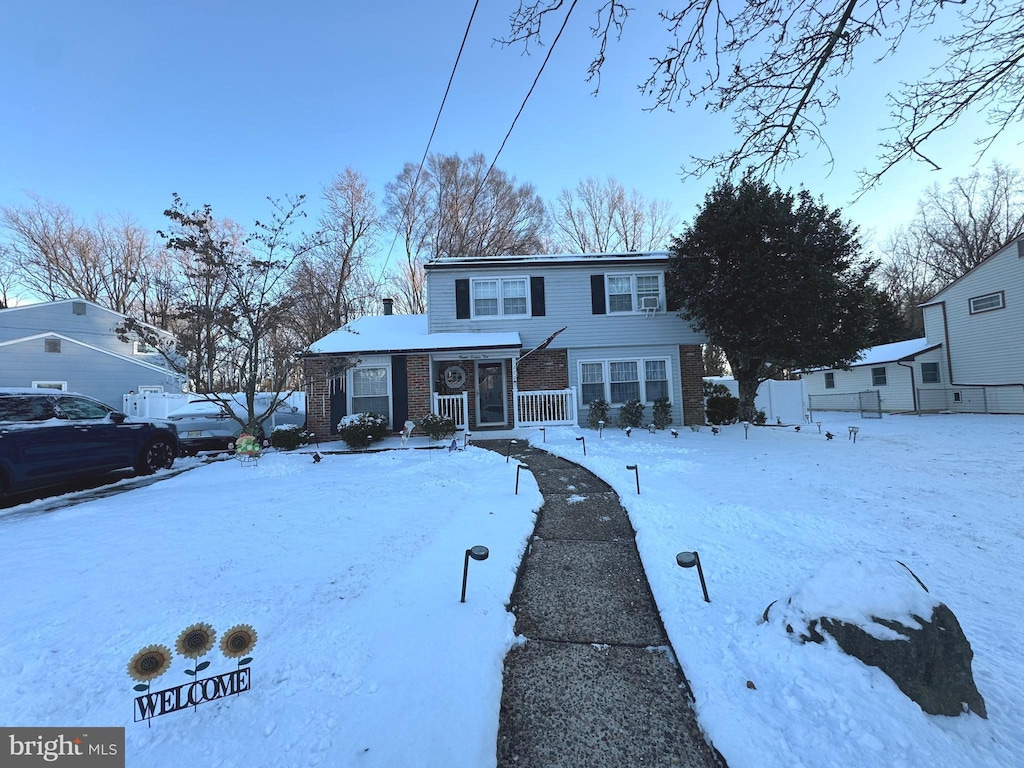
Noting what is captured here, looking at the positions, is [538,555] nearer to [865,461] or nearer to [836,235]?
[865,461]

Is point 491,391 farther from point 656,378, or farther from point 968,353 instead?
point 968,353

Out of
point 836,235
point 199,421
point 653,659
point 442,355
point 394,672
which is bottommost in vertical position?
point 653,659

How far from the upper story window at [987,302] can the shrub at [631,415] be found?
643 inches

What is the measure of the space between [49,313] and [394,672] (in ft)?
81.5

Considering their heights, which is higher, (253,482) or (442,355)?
(442,355)

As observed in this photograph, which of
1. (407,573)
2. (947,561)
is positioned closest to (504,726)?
(407,573)

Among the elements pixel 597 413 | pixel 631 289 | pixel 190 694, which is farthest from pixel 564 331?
pixel 190 694

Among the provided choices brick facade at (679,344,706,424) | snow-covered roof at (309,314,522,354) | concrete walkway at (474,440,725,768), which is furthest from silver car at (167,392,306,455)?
brick facade at (679,344,706,424)

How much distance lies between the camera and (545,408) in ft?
40.7

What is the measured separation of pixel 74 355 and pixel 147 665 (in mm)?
21756

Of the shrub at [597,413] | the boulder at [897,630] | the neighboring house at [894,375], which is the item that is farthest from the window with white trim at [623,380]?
the neighboring house at [894,375]

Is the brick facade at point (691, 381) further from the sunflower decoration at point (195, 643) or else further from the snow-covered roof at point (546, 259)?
the sunflower decoration at point (195, 643)

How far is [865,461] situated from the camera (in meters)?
7.92

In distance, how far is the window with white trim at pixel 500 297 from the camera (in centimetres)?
1355
